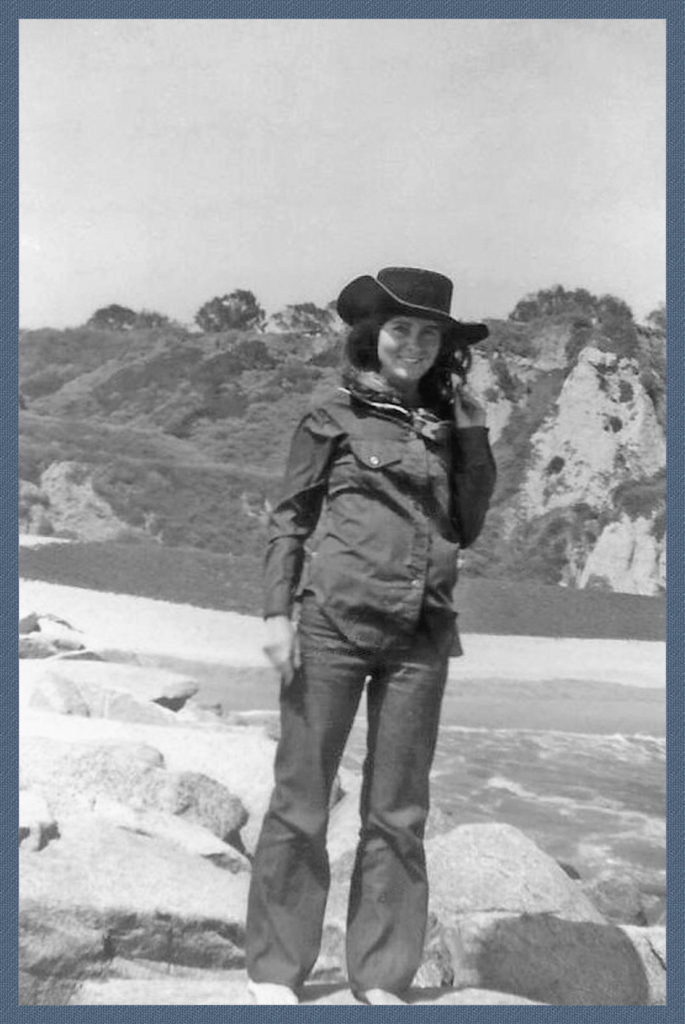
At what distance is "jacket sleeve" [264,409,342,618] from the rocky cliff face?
1.82 meters

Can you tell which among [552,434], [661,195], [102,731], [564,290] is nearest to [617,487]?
[552,434]

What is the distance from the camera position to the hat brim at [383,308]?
122 inches

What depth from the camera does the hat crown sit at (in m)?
3.12

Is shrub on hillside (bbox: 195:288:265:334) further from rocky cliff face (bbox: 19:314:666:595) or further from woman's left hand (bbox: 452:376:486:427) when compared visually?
woman's left hand (bbox: 452:376:486:427)

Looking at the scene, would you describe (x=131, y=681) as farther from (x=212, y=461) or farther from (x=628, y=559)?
(x=628, y=559)

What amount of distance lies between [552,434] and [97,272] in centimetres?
208

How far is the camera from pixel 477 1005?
10.3ft

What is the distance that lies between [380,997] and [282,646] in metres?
0.89

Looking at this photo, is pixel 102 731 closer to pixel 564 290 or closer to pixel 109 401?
pixel 109 401

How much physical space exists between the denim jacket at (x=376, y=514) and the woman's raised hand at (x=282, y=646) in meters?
Result: 0.03

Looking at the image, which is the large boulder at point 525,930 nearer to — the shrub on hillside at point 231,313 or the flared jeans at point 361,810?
the flared jeans at point 361,810

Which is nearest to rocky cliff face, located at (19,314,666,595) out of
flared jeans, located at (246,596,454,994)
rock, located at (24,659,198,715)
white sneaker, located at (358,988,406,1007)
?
rock, located at (24,659,198,715)

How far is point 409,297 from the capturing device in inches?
123

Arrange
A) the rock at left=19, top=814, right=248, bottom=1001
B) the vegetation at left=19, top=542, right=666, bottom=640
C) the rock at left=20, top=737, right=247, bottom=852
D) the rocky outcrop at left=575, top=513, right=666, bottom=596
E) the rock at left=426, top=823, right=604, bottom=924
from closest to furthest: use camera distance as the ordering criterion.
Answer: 1. the rock at left=19, top=814, right=248, bottom=1001
2. the rock at left=426, top=823, right=604, bottom=924
3. the rock at left=20, top=737, right=247, bottom=852
4. the vegetation at left=19, top=542, right=666, bottom=640
5. the rocky outcrop at left=575, top=513, right=666, bottom=596
